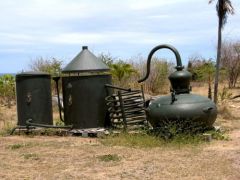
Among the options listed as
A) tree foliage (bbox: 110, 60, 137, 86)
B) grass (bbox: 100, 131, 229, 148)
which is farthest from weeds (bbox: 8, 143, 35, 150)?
tree foliage (bbox: 110, 60, 137, 86)

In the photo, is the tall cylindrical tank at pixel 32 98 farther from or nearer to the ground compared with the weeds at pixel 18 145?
farther from the ground

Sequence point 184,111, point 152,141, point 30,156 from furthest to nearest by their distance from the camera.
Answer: point 184,111, point 152,141, point 30,156

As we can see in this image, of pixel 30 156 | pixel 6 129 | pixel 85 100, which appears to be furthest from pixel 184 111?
pixel 6 129

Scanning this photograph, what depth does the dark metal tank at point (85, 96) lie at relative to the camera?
11.1 metres

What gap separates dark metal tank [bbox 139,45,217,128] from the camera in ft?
31.4

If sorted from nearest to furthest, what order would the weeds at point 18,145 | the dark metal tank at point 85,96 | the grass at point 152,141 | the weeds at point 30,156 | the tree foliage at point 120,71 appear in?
the weeds at point 30,156 → the grass at point 152,141 → the weeds at point 18,145 → the dark metal tank at point 85,96 → the tree foliage at point 120,71

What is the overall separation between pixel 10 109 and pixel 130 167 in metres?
11.7

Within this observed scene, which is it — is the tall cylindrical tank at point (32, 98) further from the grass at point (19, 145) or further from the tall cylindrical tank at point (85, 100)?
the grass at point (19, 145)

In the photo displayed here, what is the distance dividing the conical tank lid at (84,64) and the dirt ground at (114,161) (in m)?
1.78

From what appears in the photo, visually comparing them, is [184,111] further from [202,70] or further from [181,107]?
[202,70]

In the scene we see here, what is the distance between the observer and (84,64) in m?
11.3

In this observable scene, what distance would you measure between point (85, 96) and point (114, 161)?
3561 mm

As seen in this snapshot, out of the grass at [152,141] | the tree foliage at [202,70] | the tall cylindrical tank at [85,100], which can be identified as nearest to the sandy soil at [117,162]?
the grass at [152,141]

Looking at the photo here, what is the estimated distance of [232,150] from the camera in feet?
28.2
